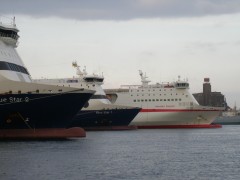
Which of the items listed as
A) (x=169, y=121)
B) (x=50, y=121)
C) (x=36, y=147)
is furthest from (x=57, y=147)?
(x=169, y=121)

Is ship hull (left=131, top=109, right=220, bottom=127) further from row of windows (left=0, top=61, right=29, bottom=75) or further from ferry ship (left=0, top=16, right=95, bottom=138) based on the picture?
ferry ship (left=0, top=16, right=95, bottom=138)

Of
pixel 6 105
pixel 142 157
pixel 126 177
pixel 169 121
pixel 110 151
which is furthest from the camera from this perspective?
pixel 169 121

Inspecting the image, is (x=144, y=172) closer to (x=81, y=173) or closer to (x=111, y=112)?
(x=81, y=173)

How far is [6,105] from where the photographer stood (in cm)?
4856

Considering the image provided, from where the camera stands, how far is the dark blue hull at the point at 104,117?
86.6 m

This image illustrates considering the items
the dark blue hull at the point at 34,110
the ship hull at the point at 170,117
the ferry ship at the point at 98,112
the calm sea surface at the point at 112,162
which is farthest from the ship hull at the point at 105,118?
the calm sea surface at the point at 112,162

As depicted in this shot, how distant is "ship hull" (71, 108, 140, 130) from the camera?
86.6 m

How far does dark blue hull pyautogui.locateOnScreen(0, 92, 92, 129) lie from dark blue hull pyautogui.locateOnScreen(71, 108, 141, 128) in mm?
33152

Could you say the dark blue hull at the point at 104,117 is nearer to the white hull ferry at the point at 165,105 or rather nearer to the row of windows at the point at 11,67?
the white hull ferry at the point at 165,105

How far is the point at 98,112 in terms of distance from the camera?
88.3m

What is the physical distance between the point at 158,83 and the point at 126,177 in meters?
82.7

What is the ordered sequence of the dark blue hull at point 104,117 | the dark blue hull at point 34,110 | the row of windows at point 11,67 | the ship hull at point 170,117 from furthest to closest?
the ship hull at point 170,117
the dark blue hull at point 104,117
the row of windows at point 11,67
the dark blue hull at point 34,110

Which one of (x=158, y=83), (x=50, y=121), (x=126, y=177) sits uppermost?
(x=158, y=83)

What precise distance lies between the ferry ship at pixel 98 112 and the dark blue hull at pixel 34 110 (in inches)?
1310
